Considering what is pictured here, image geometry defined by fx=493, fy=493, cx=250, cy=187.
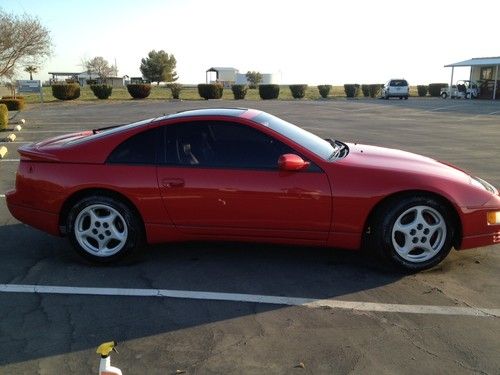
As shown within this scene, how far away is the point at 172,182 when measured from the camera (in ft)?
14.5

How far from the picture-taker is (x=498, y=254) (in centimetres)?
490

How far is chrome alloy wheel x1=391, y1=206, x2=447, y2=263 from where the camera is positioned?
4.29m

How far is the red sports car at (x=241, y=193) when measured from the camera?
426 cm

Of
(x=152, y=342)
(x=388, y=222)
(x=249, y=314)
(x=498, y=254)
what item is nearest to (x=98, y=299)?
(x=152, y=342)

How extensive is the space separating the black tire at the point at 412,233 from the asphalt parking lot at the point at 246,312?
0.15m

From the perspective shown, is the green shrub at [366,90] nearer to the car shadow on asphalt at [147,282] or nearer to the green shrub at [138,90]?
the green shrub at [138,90]

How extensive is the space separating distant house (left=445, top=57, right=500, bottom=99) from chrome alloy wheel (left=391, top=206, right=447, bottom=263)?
1712 inches

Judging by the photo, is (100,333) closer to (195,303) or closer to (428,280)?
(195,303)

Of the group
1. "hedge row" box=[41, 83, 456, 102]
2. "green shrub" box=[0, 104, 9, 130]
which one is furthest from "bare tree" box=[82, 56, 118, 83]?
"green shrub" box=[0, 104, 9, 130]

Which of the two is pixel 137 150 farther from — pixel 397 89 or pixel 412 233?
pixel 397 89

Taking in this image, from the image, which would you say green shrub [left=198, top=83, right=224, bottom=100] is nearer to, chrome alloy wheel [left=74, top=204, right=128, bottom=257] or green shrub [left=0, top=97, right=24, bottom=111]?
green shrub [left=0, top=97, right=24, bottom=111]

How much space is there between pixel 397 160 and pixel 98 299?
293 cm

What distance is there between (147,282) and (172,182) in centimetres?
90

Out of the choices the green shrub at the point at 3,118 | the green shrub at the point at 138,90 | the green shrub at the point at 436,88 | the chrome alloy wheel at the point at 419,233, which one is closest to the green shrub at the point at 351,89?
the green shrub at the point at 436,88
